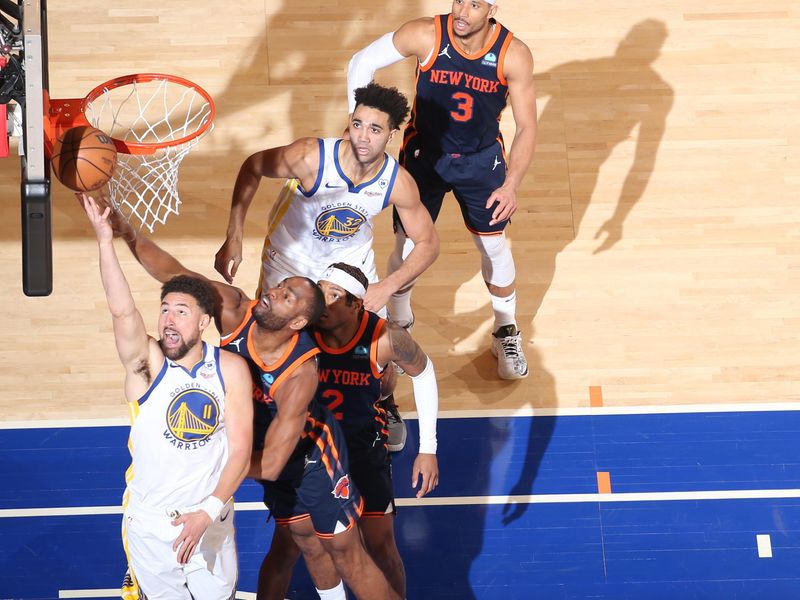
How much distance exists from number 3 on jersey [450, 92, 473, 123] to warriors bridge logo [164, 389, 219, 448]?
2353 millimetres

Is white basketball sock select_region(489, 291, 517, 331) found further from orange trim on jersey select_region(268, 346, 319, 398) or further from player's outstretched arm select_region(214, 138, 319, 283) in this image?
orange trim on jersey select_region(268, 346, 319, 398)

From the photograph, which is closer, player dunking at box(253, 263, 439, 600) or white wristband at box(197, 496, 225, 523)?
white wristband at box(197, 496, 225, 523)

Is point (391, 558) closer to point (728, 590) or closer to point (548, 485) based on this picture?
point (548, 485)

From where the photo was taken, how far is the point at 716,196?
777 cm

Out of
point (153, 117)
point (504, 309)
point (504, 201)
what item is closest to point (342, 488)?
point (504, 201)

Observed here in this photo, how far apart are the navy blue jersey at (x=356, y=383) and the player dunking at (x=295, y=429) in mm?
198

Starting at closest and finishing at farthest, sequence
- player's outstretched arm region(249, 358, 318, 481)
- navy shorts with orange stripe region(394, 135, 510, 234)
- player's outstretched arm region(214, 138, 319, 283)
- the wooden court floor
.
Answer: player's outstretched arm region(249, 358, 318, 481)
player's outstretched arm region(214, 138, 319, 283)
navy shorts with orange stripe region(394, 135, 510, 234)
the wooden court floor

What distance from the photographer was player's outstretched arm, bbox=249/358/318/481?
16.5ft

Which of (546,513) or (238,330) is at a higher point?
(238,330)

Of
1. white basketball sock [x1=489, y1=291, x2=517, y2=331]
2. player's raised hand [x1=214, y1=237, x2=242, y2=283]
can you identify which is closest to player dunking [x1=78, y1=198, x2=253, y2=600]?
player's raised hand [x1=214, y1=237, x2=242, y2=283]

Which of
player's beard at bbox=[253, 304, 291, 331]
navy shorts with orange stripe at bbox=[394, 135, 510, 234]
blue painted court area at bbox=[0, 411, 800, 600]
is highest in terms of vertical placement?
navy shorts with orange stripe at bbox=[394, 135, 510, 234]

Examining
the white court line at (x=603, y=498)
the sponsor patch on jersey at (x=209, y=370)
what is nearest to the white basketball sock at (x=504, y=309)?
the white court line at (x=603, y=498)

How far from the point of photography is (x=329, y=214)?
6.02 m

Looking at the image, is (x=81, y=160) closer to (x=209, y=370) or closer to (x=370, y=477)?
(x=209, y=370)
